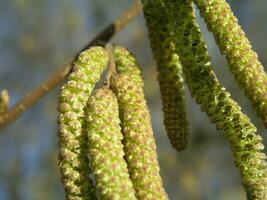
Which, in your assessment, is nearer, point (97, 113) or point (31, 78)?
point (97, 113)

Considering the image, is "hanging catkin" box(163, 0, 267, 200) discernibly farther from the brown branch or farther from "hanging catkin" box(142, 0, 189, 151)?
the brown branch

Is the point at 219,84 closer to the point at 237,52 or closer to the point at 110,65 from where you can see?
the point at 237,52

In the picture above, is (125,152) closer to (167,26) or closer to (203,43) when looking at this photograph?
(203,43)

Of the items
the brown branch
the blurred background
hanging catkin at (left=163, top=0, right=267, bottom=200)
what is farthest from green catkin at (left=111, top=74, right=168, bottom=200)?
the blurred background

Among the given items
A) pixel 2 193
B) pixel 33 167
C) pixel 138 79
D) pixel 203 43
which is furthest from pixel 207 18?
pixel 33 167

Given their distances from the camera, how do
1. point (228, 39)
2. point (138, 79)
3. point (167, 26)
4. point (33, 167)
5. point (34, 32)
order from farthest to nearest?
point (34, 32) < point (33, 167) < point (167, 26) < point (138, 79) < point (228, 39)

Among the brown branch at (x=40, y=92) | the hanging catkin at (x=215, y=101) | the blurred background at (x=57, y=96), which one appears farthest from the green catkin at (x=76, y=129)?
the blurred background at (x=57, y=96)
